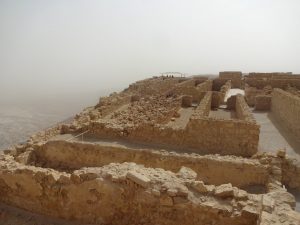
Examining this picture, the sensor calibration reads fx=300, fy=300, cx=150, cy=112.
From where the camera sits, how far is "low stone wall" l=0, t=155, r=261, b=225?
5461 mm

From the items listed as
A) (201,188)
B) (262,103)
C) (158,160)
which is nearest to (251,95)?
(262,103)

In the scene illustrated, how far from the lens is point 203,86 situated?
22.8 meters

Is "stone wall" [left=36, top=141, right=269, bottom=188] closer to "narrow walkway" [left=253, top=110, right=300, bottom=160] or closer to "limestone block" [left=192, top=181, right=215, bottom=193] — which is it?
"narrow walkway" [left=253, top=110, right=300, bottom=160]

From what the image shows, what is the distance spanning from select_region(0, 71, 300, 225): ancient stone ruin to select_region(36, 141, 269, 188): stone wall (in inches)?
1.1

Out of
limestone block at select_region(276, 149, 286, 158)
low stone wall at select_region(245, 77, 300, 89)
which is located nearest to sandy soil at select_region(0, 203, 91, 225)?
limestone block at select_region(276, 149, 286, 158)

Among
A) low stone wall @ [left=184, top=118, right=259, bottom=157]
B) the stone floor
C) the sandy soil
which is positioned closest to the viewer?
the sandy soil

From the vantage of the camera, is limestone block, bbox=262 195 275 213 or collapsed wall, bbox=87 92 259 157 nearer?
limestone block, bbox=262 195 275 213

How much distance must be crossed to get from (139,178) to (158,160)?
3.88 meters

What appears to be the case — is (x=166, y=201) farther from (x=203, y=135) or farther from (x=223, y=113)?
(x=223, y=113)

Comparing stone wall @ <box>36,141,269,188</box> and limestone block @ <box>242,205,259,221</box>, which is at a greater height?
limestone block @ <box>242,205,259,221</box>

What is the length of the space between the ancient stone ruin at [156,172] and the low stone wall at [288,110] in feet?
0.17

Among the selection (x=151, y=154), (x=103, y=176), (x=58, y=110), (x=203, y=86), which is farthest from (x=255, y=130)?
(x=58, y=110)

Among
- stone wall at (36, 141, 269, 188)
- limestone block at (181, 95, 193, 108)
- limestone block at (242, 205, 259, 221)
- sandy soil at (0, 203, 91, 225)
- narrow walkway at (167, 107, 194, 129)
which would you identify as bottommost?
sandy soil at (0, 203, 91, 225)

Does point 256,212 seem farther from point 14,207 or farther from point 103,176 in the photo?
point 14,207
